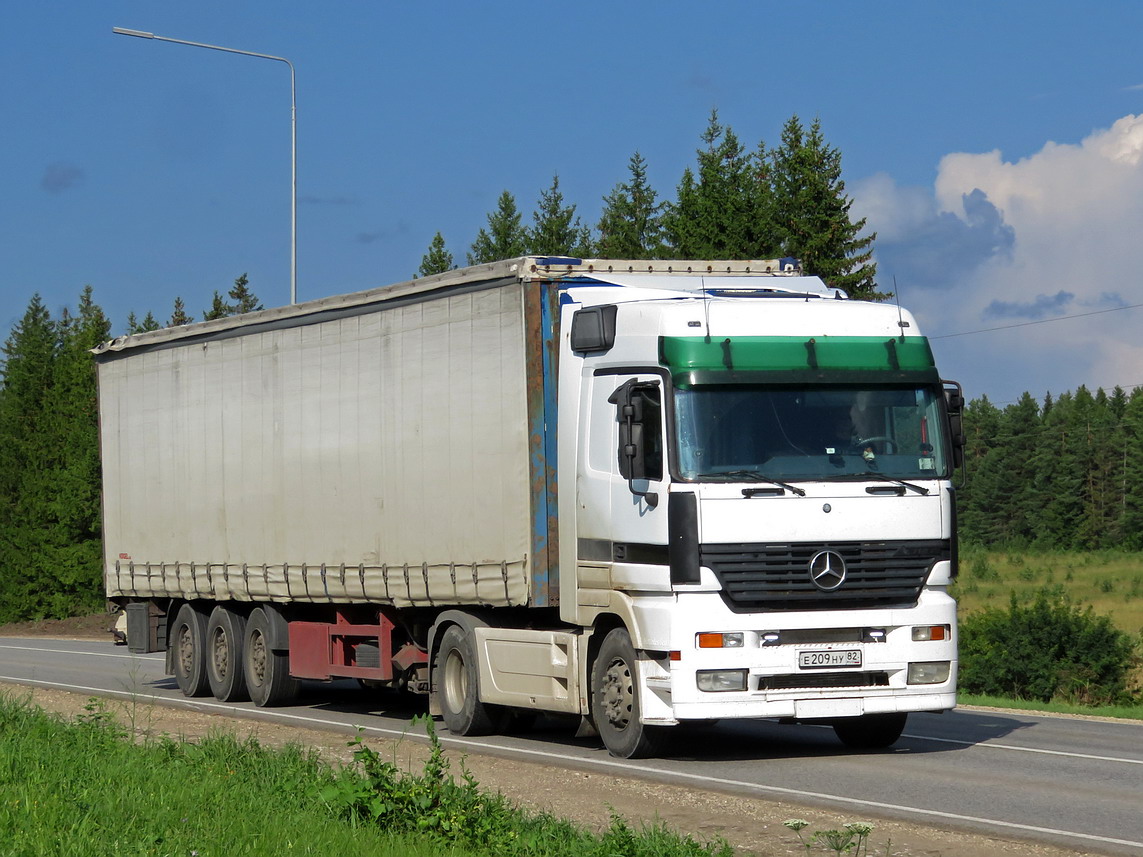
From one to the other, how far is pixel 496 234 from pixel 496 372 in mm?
54181

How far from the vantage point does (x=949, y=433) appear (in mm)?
13609

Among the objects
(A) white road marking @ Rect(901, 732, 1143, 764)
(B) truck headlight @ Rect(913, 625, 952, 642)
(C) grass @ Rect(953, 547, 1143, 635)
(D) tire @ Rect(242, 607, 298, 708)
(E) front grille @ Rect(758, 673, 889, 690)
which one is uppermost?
(B) truck headlight @ Rect(913, 625, 952, 642)

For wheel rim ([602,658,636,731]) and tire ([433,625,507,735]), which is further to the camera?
tire ([433,625,507,735])

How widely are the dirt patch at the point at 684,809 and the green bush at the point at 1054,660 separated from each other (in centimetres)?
1516

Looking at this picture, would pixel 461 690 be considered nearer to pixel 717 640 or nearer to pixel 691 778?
pixel 717 640

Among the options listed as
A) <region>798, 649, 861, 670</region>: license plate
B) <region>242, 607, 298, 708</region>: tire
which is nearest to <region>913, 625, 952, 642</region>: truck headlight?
<region>798, 649, 861, 670</region>: license plate

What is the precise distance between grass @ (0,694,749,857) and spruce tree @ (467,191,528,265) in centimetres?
5642

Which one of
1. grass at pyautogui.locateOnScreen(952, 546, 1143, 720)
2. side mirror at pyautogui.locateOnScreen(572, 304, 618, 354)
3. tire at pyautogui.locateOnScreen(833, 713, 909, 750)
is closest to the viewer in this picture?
side mirror at pyautogui.locateOnScreen(572, 304, 618, 354)

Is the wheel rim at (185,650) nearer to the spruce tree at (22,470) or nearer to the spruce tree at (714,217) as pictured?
the spruce tree at (714,217)

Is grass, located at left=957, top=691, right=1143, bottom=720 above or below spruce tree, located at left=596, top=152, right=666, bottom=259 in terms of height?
below

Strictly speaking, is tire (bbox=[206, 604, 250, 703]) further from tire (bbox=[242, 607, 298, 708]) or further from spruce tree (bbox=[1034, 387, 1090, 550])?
spruce tree (bbox=[1034, 387, 1090, 550])

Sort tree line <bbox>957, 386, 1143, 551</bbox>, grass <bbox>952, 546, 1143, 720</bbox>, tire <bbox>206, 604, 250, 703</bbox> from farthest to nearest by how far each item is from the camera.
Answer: tree line <bbox>957, 386, 1143, 551</bbox> → grass <bbox>952, 546, 1143, 720</bbox> → tire <bbox>206, 604, 250, 703</bbox>

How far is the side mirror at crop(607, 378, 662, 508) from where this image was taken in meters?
12.9

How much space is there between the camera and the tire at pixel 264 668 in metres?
19.6
